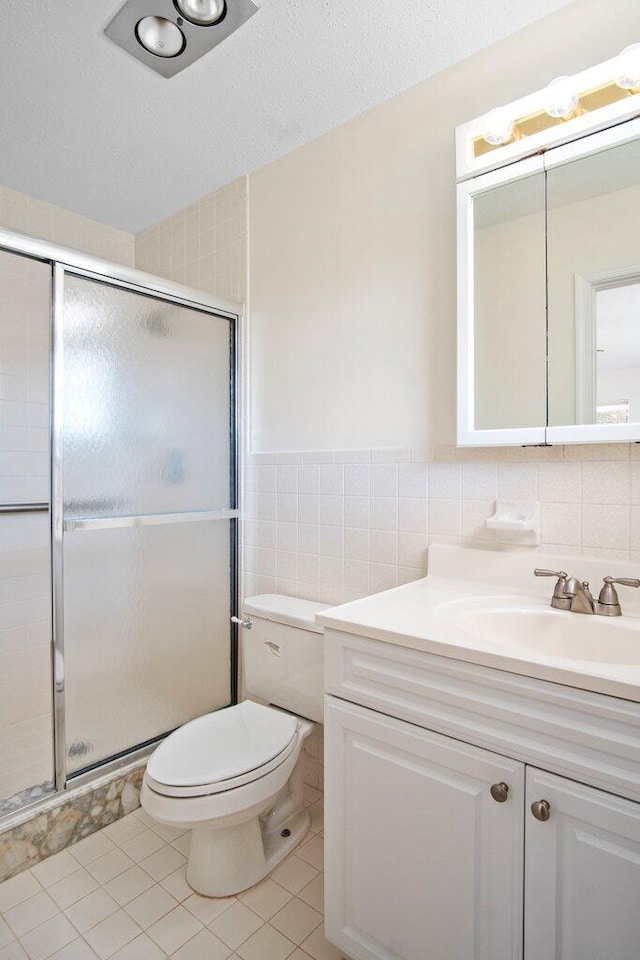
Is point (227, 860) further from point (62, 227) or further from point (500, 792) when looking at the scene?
point (62, 227)

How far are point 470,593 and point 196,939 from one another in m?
1.10

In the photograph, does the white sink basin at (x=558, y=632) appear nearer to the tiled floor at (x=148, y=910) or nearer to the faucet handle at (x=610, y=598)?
the faucet handle at (x=610, y=598)

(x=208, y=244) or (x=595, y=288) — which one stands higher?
Answer: (x=208, y=244)

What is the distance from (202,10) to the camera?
1300 mm

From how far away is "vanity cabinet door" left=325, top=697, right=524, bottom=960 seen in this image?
89 centimetres

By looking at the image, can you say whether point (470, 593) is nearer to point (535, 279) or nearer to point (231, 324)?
point (535, 279)

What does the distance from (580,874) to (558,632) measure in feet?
1.52

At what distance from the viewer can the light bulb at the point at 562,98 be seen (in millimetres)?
1202

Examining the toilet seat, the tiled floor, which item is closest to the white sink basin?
the toilet seat

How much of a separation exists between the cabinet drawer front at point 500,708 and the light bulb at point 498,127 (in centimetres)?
129

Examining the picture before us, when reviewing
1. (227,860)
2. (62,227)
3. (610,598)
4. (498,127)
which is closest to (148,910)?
(227,860)

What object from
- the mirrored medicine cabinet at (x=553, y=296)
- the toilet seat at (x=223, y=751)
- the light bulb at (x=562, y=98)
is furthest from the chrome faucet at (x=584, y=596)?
the light bulb at (x=562, y=98)

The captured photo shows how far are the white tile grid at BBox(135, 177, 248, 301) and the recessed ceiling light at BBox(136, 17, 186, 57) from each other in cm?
65

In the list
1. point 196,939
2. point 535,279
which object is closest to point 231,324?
point 535,279
